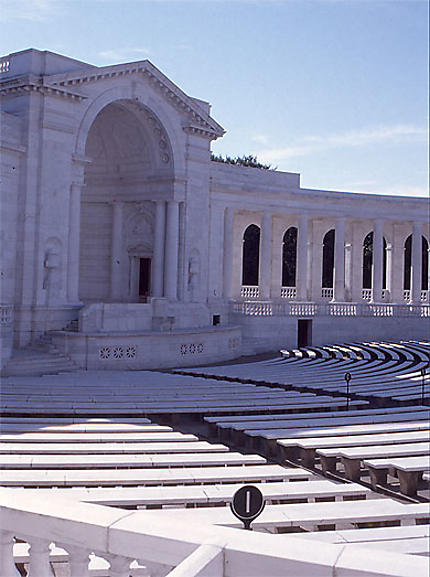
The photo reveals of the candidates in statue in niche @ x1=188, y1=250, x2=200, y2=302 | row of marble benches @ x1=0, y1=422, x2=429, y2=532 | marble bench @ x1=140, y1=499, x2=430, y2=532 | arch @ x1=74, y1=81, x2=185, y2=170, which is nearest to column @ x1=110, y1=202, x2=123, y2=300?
statue in niche @ x1=188, y1=250, x2=200, y2=302

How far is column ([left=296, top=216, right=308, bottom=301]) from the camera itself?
5734 centimetres

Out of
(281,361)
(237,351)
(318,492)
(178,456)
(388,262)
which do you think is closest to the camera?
(318,492)

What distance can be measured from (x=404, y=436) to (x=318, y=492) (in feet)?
19.4

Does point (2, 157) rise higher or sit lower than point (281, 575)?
higher

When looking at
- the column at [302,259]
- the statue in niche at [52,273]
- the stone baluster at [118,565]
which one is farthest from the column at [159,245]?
the stone baluster at [118,565]

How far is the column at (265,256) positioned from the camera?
56.2 m

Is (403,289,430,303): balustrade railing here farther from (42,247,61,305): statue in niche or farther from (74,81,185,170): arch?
(42,247,61,305): statue in niche

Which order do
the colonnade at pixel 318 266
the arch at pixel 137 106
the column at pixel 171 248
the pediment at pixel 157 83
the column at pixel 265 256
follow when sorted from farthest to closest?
the colonnade at pixel 318 266 → the column at pixel 265 256 → the column at pixel 171 248 → the arch at pixel 137 106 → the pediment at pixel 157 83

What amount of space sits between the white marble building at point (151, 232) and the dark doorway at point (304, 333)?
9cm

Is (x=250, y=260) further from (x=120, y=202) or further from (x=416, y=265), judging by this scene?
(x=120, y=202)

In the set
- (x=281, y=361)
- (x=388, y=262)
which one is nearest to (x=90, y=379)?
(x=281, y=361)

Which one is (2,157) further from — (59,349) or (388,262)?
(388,262)

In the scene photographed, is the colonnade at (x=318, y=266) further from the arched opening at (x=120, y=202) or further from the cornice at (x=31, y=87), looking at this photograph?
the cornice at (x=31, y=87)

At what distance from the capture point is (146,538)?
5.05 meters
